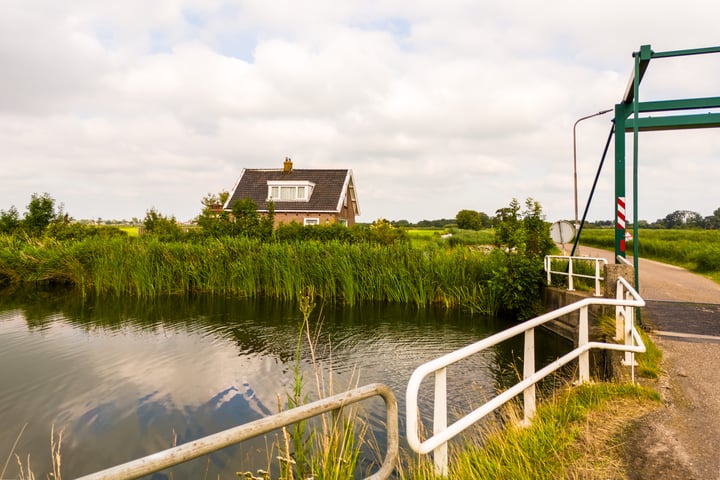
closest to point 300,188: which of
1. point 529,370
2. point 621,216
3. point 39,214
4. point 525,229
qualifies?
point 39,214

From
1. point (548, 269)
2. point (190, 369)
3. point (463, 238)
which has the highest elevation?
point (463, 238)

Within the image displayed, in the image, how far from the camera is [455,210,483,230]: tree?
7806 cm

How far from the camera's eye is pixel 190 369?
8430 millimetres

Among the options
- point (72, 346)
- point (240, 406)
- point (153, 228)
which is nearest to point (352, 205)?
point (153, 228)

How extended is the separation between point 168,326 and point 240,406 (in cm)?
634

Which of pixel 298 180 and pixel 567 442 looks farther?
pixel 298 180

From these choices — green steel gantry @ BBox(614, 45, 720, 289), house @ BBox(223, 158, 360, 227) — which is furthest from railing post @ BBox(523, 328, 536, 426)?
house @ BBox(223, 158, 360, 227)

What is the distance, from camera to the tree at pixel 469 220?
78062 mm

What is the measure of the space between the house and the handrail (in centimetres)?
3202

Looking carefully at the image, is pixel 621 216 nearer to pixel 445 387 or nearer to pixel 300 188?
pixel 445 387

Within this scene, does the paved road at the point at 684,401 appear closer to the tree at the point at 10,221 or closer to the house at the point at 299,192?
the house at the point at 299,192

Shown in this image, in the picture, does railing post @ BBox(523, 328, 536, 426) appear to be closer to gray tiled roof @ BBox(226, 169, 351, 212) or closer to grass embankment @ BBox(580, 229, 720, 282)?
grass embankment @ BBox(580, 229, 720, 282)

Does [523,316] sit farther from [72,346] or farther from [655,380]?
[72,346]

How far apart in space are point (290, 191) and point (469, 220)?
50214 millimetres
